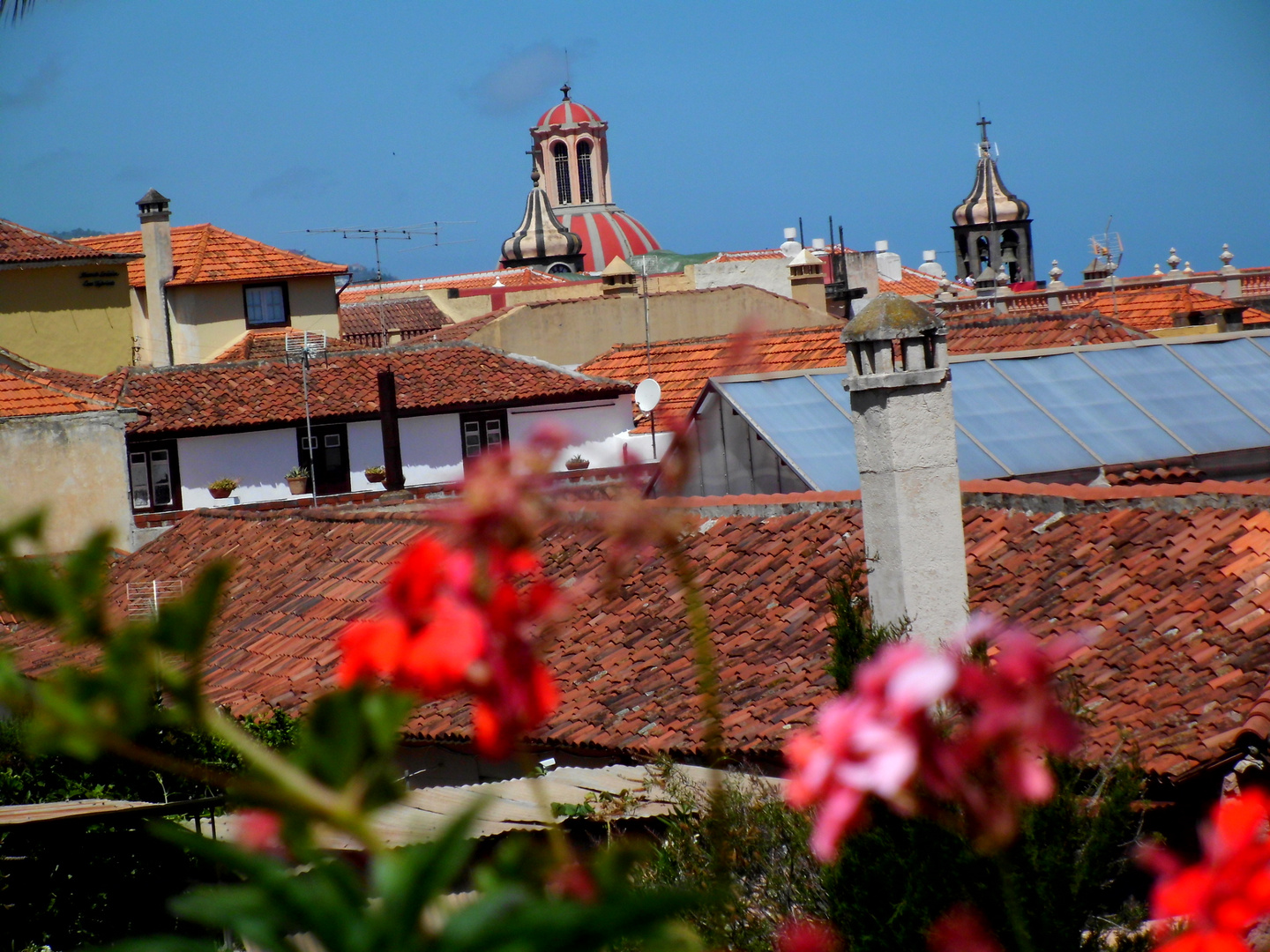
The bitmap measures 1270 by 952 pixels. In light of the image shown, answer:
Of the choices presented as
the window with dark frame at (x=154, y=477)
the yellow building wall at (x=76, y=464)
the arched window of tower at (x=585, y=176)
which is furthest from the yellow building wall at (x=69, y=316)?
the arched window of tower at (x=585, y=176)

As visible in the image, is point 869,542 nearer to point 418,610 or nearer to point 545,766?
point 545,766

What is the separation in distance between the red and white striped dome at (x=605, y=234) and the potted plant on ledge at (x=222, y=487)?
72.1 meters

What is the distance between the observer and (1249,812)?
3.37 ft

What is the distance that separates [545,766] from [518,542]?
959 centimetres

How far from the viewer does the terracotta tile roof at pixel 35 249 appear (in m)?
36.9

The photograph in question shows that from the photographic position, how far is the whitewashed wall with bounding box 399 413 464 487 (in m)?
33.8

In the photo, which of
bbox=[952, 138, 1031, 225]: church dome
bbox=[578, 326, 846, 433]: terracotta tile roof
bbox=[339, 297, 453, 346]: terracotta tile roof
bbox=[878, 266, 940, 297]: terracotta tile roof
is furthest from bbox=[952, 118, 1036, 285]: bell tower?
bbox=[578, 326, 846, 433]: terracotta tile roof

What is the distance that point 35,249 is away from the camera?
3747 centimetres

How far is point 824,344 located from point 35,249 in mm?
21102

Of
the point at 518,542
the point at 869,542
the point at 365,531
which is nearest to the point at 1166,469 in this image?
the point at 869,542

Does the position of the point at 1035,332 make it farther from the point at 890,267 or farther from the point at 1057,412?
the point at 890,267

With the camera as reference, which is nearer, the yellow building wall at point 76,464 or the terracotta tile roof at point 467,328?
the yellow building wall at point 76,464

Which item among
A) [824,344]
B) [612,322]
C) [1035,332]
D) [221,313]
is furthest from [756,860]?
[221,313]

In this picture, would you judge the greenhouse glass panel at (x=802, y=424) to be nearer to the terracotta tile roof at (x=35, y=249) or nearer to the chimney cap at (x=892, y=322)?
the chimney cap at (x=892, y=322)
